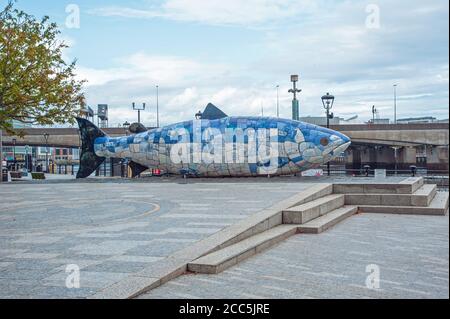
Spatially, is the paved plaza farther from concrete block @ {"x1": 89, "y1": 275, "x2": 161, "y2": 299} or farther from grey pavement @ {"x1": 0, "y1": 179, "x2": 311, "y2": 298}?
concrete block @ {"x1": 89, "y1": 275, "x2": 161, "y2": 299}

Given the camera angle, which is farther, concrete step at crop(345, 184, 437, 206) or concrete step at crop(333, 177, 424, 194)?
concrete step at crop(333, 177, 424, 194)

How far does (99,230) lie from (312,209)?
6.04 m

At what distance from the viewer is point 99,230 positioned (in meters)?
11.6

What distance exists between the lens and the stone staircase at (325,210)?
9367mm

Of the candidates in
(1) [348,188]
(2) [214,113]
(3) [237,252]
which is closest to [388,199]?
(1) [348,188]

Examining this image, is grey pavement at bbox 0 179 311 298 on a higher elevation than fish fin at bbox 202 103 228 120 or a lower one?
lower

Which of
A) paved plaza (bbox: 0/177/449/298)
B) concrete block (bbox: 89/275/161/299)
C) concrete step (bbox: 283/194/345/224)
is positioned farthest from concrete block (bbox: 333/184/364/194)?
concrete block (bbox: 89/275/161/299)

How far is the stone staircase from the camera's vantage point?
9367 millimetres

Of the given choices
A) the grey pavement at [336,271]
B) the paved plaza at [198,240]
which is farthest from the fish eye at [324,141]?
the grey pavement at [336,271]

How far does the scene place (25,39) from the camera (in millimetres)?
15867

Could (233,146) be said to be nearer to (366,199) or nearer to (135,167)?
(135,167)

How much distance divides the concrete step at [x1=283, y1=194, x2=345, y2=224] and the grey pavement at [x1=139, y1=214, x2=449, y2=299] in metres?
0.80
